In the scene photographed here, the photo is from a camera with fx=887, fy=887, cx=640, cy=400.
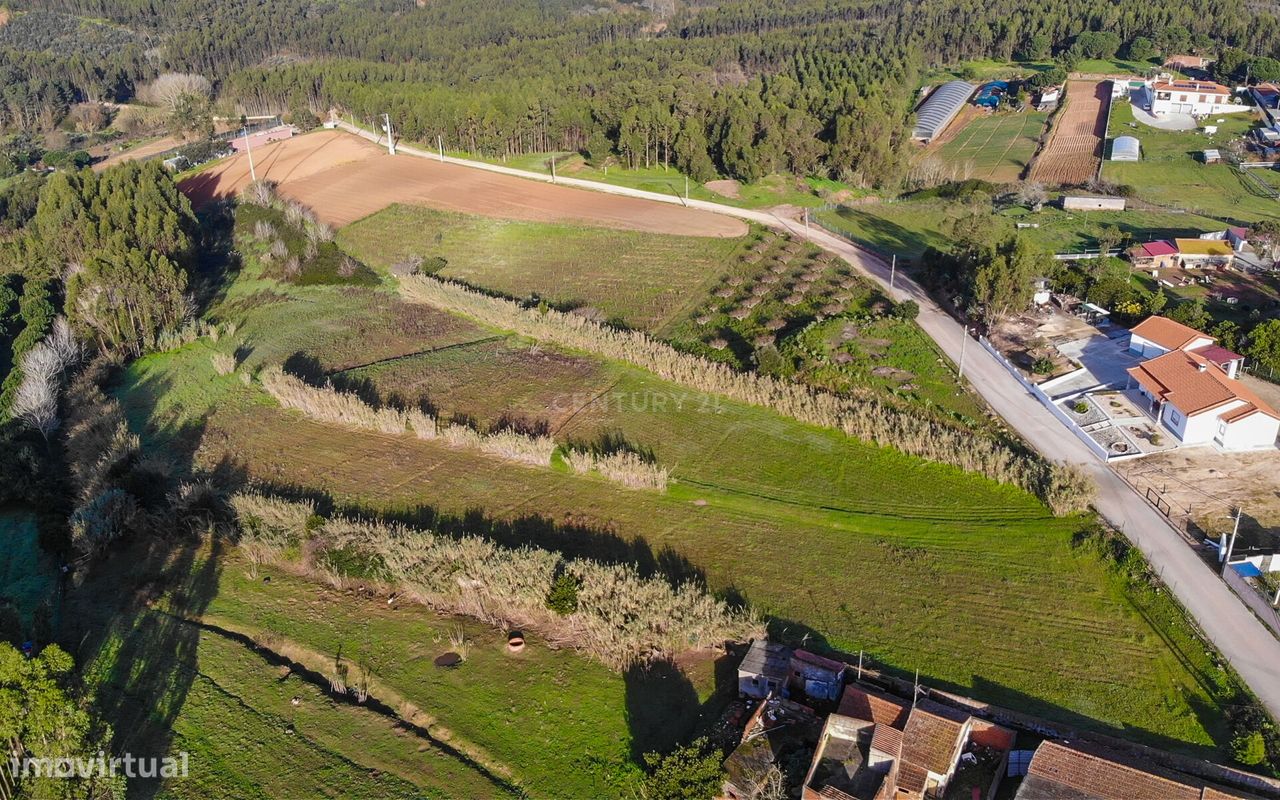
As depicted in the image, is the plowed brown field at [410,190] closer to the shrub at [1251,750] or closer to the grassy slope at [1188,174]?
the grassy slope at [1188,174]

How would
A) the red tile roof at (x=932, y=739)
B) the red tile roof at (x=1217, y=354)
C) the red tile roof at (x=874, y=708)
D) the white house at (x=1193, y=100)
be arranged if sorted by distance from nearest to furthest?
1. the red tile roof at (x=932, y=739)
2. the red tile roof at (x=874, y=708)
3. the red tile roof at (x=1217, y=354)
4. the white house at (x=1193, y=100)

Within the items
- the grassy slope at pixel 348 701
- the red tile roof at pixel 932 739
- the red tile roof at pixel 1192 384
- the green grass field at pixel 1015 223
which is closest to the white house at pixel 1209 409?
the red tile roof at pixel 1192 384

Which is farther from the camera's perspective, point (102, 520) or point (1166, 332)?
point (1166, 332)

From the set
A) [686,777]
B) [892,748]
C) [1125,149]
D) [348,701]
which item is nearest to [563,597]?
[348,701]

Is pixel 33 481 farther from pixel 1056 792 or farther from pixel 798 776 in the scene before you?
pixel 1056 792

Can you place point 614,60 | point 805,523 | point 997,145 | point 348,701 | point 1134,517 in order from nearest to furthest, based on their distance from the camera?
point 348,701 < point 1134,517 < point 805,523 < point 997,145 < point 614,60

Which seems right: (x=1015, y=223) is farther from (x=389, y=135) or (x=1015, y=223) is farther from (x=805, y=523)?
(x=389, y=135)

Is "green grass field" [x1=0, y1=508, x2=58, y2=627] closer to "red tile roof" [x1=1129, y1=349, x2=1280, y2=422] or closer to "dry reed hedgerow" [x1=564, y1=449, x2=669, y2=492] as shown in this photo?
"dry reed hedgerow" [x1=564, y1=449, x2=669, y2=492]

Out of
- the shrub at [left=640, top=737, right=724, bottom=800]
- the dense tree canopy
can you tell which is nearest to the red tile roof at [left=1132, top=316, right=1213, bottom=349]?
the shrub at [left=640, top=737, right=724, bottom=800]
